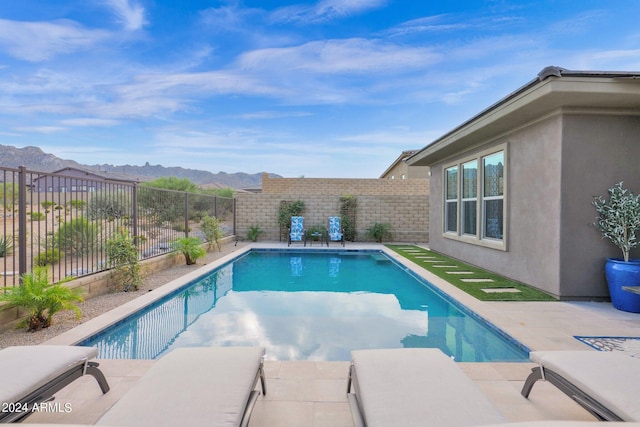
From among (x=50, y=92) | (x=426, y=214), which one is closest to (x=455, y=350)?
(x=426, y=214)

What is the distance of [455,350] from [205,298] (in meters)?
4.12

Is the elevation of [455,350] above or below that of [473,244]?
below

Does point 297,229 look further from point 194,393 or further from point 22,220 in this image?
point 194,393

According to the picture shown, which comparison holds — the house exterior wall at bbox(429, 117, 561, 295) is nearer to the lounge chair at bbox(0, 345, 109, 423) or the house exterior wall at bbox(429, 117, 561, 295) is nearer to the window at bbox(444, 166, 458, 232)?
the window at bbox(444, 166, 458, 232)

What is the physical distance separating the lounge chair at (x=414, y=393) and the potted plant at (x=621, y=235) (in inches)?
154

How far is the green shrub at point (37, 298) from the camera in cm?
372

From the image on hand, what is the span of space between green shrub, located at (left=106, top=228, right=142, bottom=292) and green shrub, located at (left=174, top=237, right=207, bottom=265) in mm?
2479

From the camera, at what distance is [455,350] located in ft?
12.4

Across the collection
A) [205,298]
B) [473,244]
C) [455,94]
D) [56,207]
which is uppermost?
[455,94]

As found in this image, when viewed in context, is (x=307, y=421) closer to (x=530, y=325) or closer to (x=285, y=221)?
(x=530, y=325)

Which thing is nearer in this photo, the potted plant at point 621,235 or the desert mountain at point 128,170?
the potted plant at point 621,235

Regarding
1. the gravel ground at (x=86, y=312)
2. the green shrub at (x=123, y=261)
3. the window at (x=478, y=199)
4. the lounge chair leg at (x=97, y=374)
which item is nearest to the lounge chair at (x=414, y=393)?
the lounge chair leg at (x=97, y=374)

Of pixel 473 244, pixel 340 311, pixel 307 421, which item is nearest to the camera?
pixel 307 421

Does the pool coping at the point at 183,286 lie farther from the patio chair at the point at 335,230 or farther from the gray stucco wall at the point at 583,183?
the patio chair at the point at 335,230
